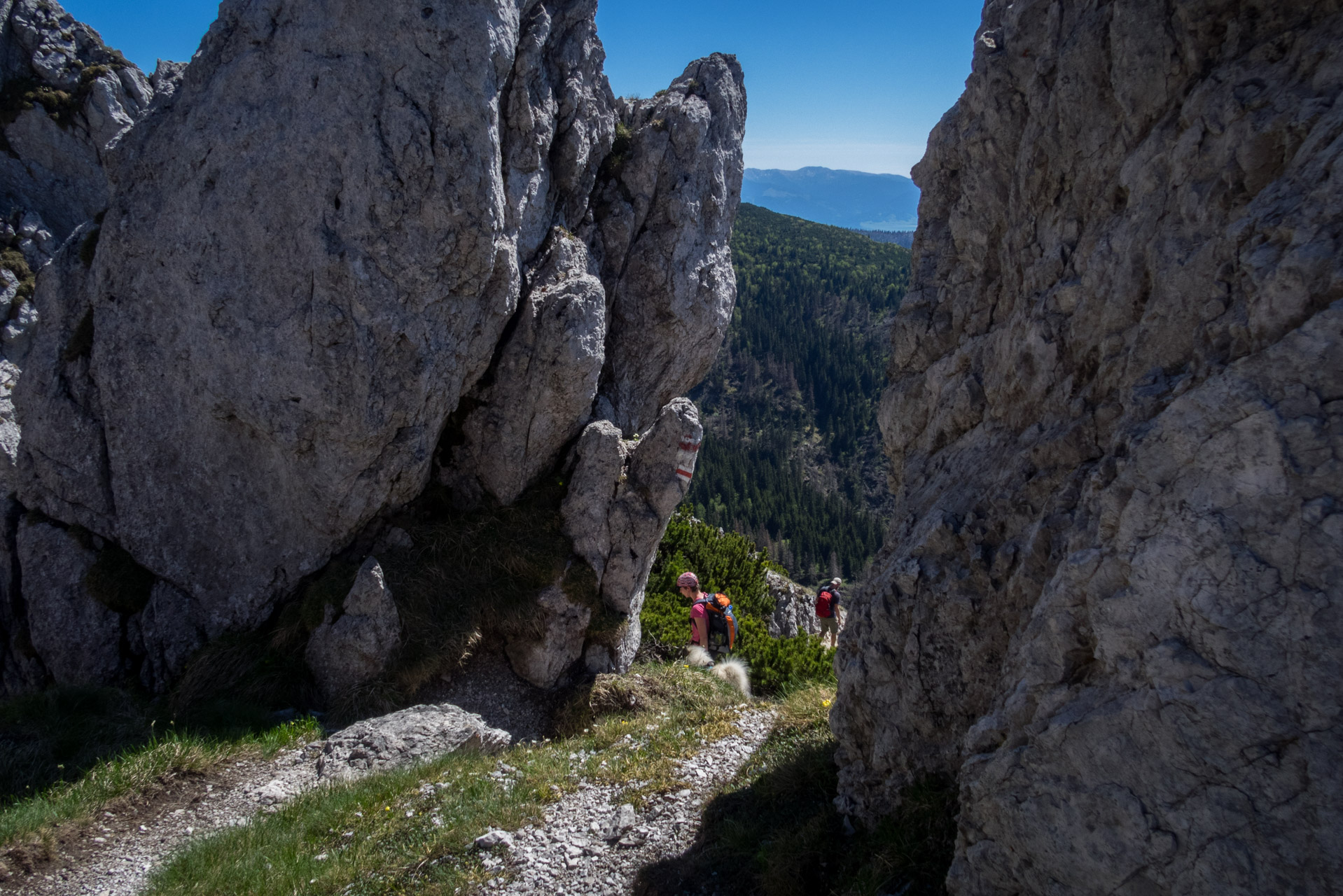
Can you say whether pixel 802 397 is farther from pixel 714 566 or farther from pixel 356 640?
pixel 356 640

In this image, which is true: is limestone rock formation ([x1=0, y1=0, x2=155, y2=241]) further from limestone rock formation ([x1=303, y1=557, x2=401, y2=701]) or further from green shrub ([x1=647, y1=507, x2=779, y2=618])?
green shrub ([x1=647, y1=507, x2=779, y2=618])

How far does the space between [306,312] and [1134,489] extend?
1222cm

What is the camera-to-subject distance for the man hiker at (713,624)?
15070mm

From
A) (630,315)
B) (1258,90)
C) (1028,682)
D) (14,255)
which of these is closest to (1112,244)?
(1258,90)

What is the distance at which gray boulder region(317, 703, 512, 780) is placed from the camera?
409 inches

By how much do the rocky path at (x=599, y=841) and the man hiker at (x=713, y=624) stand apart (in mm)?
5580

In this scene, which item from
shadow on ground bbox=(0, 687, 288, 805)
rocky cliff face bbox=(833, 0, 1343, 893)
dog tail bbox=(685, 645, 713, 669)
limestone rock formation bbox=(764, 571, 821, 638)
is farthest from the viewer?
limestone rock formation bbox=(764, 571, 821, 638)

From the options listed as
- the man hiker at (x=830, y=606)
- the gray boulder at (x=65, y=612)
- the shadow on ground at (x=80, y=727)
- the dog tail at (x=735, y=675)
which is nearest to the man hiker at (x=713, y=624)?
the dog tail at (x=735, y=675)

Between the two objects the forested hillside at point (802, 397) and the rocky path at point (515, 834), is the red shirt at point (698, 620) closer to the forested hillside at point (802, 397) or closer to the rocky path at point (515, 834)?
the rocky path at point (515, 834)

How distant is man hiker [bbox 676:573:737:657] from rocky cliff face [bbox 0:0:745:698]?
1.41 m

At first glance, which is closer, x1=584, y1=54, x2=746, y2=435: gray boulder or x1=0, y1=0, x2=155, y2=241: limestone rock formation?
x1=584, y1=54, x2=746, y2=435: gray boulder

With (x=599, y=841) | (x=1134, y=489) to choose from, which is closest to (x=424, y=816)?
(x=599, y=841)

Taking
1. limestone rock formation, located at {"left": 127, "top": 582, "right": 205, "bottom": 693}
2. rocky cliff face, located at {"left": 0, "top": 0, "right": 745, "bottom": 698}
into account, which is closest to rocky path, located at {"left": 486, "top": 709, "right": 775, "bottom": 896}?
rocky cliff face, located at {"left": 0, "top": 0, "right": 745, "bottom": 698}

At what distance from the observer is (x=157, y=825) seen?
9.04 meters
